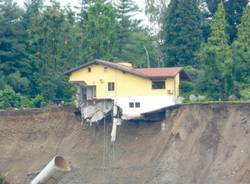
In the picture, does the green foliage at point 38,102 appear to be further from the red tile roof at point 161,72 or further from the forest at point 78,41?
the red tile roof at point 161,72

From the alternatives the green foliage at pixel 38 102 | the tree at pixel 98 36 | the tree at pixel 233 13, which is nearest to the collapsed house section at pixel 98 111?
the green foliage at pixel 38 102

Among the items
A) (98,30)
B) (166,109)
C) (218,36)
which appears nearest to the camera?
(166,109)

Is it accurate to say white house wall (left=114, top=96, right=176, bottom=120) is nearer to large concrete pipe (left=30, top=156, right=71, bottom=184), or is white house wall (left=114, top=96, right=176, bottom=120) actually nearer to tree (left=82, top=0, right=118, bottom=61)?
large concrete pipe (left=30, top=156, right=71, bottom=184)

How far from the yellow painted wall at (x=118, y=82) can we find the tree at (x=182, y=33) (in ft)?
37.8

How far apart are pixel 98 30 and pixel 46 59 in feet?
16.8

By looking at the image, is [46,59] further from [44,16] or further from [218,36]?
[218,36]

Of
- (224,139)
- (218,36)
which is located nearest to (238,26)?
(218,36)

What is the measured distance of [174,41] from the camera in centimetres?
10125

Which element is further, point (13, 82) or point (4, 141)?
point (13, 82)

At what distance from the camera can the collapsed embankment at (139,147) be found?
257 ft

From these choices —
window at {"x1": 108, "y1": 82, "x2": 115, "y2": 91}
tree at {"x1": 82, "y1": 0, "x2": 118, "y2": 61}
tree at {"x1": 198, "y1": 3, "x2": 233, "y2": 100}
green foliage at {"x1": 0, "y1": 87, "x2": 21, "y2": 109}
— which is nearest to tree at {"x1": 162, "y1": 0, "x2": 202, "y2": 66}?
tree at {"x1": 82, "y1": 0, "x2": 118, "y2": 61}

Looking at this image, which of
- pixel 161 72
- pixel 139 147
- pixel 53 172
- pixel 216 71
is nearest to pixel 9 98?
pixel 161 72

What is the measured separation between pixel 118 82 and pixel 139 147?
6839 millimetres

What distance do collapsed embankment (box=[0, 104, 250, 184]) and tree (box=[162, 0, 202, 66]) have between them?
14.8 metres
